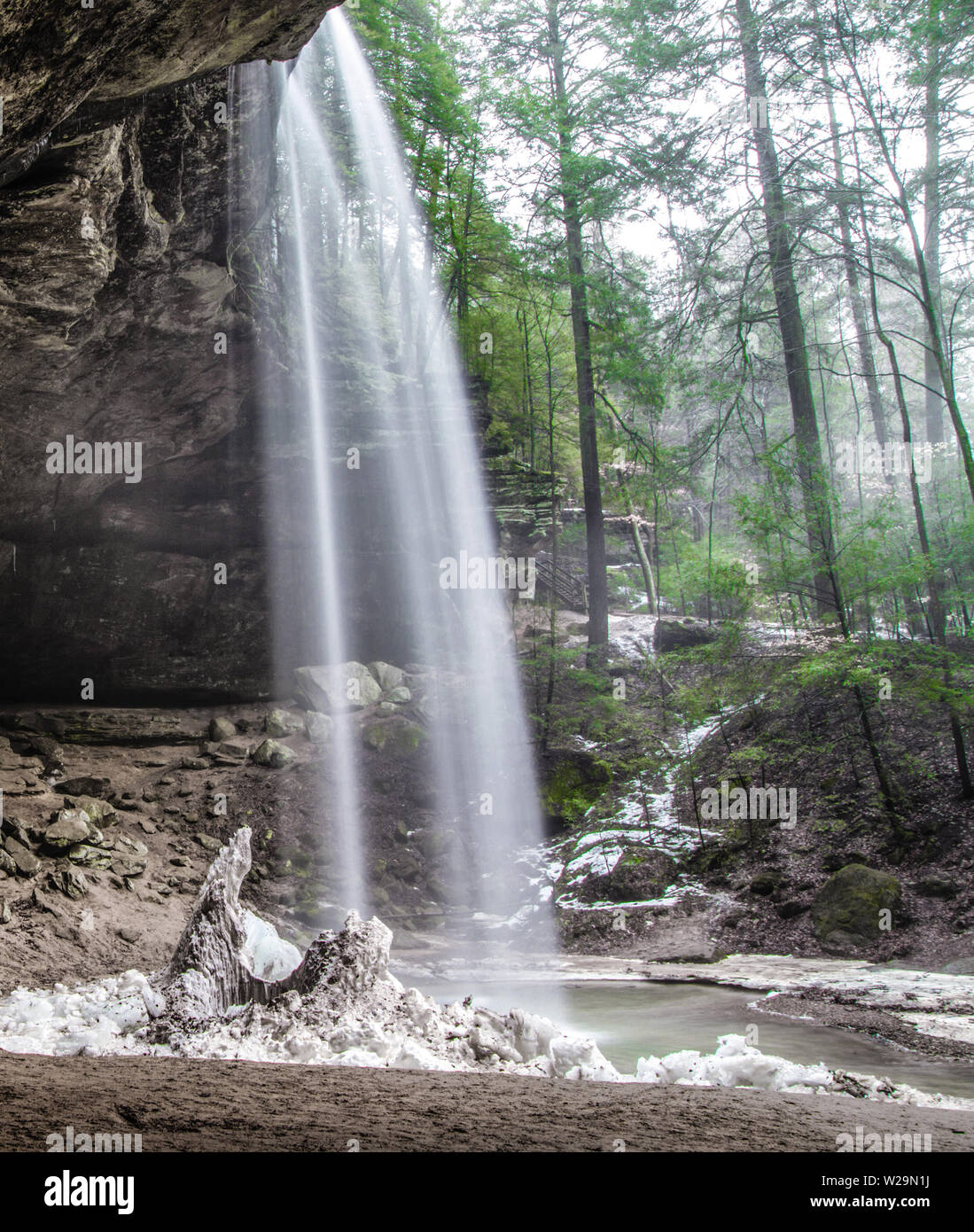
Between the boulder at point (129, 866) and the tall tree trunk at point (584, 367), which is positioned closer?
the boulder at point (129, 866)

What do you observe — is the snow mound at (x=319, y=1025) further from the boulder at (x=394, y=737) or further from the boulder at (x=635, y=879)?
the boulder at (x=394, y=737)

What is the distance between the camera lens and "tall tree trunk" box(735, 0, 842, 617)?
35.9 ft

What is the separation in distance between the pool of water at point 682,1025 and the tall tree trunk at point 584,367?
28.6 feet

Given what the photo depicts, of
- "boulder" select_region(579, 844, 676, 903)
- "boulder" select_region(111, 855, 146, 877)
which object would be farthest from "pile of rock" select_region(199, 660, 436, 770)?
"boulder" select_region(579, 844, 676, 903)

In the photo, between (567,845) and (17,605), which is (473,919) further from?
(17,605)

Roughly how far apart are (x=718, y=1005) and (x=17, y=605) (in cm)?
1328

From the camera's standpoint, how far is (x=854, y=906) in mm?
8984

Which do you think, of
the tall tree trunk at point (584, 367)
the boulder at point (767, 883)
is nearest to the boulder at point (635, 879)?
the boulder at point (767, 883)

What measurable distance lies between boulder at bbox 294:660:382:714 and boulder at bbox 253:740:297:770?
1706mm

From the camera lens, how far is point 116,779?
12133mm

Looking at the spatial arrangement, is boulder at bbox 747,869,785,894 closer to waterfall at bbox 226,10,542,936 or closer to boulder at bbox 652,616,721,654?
waterfall at bbox 226,10,542,936

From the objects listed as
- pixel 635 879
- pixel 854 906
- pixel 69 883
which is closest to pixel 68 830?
pixel 69 883

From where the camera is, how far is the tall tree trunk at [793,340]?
10.9m

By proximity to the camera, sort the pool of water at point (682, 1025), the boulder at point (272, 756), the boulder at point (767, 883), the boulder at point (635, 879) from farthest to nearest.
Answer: the boulder at point (272, 756), the boulder at point (635, 879), the boulder at point (767, 883), the pool of water at point (682, 1025)
